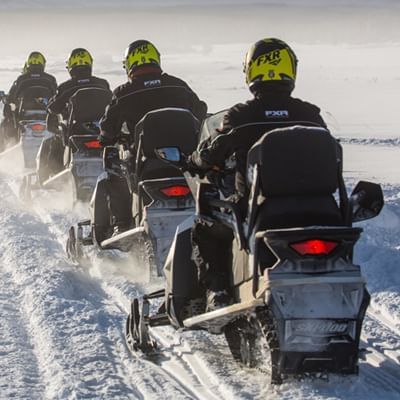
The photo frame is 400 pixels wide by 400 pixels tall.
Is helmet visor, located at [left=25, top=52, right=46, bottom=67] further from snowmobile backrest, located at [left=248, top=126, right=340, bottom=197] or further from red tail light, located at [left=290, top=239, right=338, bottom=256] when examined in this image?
red tail light, located at [left=290, top=239, right=338, bottom=256]

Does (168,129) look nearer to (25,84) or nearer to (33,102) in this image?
(33,102)

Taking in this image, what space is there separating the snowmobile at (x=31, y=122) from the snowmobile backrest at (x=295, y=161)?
9097mm

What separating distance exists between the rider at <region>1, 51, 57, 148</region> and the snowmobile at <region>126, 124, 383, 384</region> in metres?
10.6

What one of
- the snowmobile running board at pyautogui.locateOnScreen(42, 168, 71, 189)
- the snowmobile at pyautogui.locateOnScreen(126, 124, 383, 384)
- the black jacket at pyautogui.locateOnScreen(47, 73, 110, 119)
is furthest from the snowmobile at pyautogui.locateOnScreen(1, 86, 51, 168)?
the snowmobile at pyautogui.locateOnScreen(126, 124, 383, 384)

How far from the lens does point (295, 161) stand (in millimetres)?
4160

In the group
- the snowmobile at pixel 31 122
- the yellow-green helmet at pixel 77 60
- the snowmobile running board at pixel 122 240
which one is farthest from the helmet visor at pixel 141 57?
the snowmobile at pixel 31 122

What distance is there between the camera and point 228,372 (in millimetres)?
4695

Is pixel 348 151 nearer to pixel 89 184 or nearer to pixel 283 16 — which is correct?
pixel 89 184

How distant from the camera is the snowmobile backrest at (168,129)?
681 centimetres

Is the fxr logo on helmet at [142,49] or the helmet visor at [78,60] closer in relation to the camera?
the fxr logo on helmet at [142,49]

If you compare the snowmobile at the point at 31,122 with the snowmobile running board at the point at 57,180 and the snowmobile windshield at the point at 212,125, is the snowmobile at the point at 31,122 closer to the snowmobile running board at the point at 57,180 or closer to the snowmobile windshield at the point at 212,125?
the snowmobile running board at the point at 57,180

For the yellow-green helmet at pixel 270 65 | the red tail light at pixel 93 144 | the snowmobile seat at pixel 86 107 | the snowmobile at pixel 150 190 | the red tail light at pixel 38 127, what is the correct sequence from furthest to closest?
the red tail light at pixel 38 127
the snowmobile seat at pixel 86 107
the red tail light at pixel 93 144
the snowmobile at pixel 150 190
the yellow-green helmet at pixel 270 65

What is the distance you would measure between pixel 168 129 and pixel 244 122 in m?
2.30

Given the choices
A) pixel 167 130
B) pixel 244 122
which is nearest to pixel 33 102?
pixel 167 130
